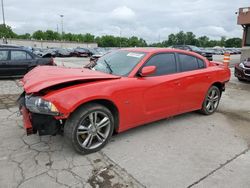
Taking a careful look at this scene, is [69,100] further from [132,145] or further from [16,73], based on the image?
[16,73]

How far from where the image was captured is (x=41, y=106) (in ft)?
10.6

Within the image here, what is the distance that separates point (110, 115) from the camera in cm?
372

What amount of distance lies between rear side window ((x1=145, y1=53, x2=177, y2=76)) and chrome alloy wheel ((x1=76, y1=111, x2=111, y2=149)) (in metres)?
1.26

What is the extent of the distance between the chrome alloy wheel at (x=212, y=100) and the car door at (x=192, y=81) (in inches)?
11.6

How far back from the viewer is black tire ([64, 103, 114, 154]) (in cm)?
339

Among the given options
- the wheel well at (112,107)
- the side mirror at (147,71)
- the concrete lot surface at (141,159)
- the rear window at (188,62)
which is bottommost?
the concrete lot surface at (141,159)

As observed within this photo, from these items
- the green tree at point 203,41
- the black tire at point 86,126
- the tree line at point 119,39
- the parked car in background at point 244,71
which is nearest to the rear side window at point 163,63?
the black tire at point 86,126

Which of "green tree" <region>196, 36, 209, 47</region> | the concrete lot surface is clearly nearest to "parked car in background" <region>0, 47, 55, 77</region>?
the concrete lot surface

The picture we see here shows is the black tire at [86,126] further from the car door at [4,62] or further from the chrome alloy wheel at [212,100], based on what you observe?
the car door at [4,62]

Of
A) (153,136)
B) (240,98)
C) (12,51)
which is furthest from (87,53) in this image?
(153,136)

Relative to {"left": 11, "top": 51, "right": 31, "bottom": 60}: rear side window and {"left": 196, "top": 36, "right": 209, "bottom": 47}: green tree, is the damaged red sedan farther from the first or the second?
{"left": 196, "top": 36, "right": 209, "bottom": 47}: green tree

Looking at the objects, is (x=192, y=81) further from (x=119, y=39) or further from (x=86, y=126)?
(x=119, y=39)

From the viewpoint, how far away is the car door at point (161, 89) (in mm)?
4172

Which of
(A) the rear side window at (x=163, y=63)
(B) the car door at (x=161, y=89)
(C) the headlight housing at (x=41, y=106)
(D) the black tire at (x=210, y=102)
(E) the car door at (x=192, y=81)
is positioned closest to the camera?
(C) the headlight housing at (x=41, y=106)
